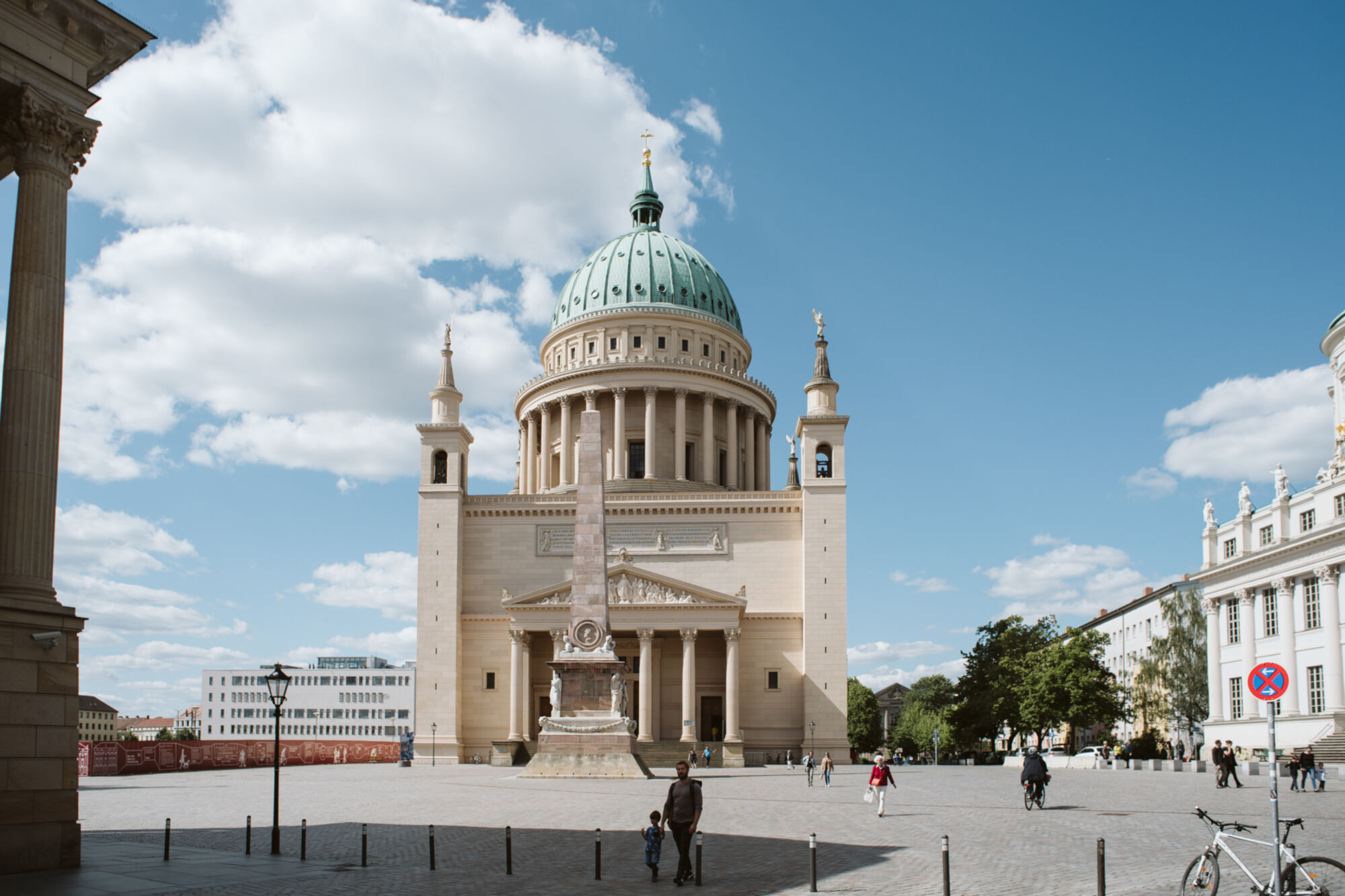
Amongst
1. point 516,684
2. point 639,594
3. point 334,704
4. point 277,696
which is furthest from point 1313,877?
point 334,704

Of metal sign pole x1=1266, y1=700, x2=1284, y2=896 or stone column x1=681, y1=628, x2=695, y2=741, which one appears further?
stone column x1=681, y1=628, x2=695, y2=741

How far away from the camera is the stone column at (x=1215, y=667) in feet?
218

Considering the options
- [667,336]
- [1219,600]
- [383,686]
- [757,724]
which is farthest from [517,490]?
[383,686]

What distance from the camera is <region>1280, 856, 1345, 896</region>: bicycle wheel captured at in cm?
1234

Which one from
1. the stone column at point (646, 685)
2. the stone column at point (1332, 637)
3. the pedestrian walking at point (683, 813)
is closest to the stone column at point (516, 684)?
Result: the stone column at point (646, 685)

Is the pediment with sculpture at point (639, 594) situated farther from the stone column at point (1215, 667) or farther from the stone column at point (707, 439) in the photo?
the stone column at point (1215, 667)

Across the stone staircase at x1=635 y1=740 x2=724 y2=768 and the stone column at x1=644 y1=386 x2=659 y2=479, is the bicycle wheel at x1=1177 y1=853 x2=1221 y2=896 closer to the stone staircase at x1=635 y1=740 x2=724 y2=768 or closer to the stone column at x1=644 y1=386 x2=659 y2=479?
the stone staircase at x1=635 y1=740 x2=724 y2=768

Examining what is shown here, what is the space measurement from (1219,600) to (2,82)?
6572cm

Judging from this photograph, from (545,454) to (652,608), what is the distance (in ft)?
78.1

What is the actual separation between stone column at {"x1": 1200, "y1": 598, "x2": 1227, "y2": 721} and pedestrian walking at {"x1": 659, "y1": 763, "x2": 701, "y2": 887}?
192ft

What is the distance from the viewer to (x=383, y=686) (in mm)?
172125

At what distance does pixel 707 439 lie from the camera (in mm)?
84562

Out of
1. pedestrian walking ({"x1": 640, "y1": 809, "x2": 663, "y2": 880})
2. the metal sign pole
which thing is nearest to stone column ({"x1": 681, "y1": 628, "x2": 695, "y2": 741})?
pedestrian walking ({"x1": 640, "y1": 809, "x2": 663, "y2": 880})

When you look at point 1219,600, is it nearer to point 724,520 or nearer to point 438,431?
point 724,520
